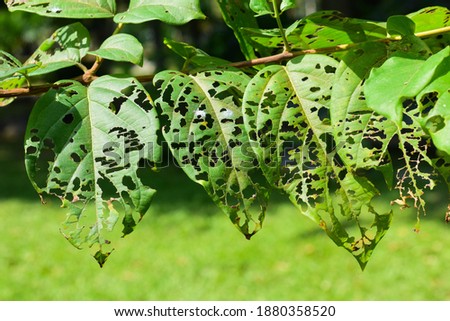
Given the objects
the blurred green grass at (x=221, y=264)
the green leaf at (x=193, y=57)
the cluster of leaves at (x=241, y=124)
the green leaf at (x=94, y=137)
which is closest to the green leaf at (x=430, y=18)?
the cluster of leaves at (x=241, y=124)

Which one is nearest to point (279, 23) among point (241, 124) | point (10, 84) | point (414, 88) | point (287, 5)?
point (287, 5)

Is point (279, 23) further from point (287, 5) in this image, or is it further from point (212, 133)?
Result: point (212, 133)

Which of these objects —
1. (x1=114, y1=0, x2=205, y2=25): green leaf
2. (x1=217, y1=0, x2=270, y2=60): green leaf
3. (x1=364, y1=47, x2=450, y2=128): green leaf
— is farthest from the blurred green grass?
(x1=364, y1=47, x2=450, y2=128): green leaf

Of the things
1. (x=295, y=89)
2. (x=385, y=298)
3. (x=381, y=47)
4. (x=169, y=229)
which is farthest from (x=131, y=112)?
(x=169, y=229)

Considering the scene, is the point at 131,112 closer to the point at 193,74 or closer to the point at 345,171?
the point at 193,74

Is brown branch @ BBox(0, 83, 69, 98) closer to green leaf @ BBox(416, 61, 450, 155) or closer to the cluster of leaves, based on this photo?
the cluster of leaves

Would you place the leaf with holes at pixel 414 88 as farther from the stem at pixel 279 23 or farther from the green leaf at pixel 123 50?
the green leaf at pixel 123 50

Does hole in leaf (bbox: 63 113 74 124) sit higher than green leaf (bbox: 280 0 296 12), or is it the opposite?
green leaf (bbox: 280 0 296 12)

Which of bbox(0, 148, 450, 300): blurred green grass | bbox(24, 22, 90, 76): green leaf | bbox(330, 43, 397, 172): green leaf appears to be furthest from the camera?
bbox(0, 148, 450, 300): blurred green grass
